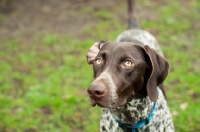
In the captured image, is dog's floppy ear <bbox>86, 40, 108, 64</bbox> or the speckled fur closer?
the speckled fur

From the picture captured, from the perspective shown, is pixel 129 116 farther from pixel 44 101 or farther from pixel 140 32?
pixel 44 101

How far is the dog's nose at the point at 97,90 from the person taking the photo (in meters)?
2.78

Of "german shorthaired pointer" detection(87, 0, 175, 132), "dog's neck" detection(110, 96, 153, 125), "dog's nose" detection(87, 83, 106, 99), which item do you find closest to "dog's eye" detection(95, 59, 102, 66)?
"german shorthaired pointer" detection(87, 0, 175, 132)

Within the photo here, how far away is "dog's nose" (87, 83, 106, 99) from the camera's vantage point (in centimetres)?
278

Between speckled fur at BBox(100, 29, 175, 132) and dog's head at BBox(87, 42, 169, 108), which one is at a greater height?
dog's head at BBox(87, 42, 169, 108)

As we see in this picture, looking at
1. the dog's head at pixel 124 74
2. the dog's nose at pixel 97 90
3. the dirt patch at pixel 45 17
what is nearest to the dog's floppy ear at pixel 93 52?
the dog's head at pixel 124 74

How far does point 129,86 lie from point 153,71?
0.97 ft

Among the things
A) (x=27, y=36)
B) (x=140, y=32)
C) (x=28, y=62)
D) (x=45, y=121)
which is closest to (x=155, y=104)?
(x=140, y=32)

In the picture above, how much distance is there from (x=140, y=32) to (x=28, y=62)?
112 inches

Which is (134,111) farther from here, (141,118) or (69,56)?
(69,56)

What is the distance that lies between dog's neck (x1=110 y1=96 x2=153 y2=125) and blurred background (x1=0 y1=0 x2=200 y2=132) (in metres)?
1.60

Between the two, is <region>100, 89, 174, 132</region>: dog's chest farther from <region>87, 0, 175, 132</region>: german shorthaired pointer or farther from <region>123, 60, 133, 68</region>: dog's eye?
<region>123, 60, 133, 68</region>: dog's eye

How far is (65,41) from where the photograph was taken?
757cm

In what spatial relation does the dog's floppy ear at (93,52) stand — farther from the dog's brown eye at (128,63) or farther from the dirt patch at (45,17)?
the dirt patch at (45,17)
